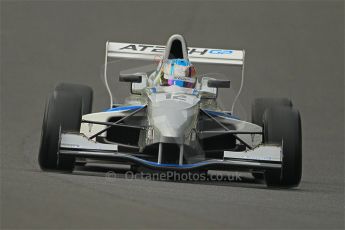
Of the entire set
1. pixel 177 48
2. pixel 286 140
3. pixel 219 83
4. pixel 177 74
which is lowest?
pixel 286 140

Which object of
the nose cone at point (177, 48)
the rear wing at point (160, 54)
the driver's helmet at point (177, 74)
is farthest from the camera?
the rear wing at point (160, 54)

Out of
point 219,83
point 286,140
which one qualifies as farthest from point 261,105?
point 286,140

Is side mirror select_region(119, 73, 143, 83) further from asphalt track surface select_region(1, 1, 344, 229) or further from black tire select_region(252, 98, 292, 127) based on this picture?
black tire select_region(252, 98, 292, 127)

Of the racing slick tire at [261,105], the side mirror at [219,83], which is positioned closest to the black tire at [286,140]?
the side mirror at [219,83]

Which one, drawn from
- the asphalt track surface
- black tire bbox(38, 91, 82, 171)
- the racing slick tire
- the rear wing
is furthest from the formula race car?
the racing slick tire

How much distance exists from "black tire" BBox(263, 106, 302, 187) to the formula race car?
1 cm

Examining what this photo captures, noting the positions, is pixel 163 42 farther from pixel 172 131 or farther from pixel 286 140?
pixel 172 131

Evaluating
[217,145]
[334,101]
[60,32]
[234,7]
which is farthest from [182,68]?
[234,7]

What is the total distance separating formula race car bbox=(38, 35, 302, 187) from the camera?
1286 cm

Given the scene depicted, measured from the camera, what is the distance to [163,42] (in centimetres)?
2861

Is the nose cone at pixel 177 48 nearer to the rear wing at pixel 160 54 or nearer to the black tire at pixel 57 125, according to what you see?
the rear wing at pixel 160 54

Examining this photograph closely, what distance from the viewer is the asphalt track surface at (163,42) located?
9.32m

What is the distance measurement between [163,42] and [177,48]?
13573mm

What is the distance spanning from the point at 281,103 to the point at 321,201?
4.43 metres
